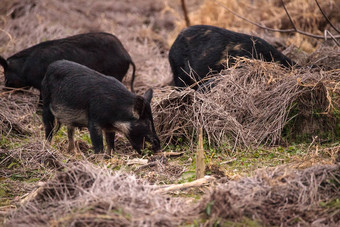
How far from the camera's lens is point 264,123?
6.91 metres

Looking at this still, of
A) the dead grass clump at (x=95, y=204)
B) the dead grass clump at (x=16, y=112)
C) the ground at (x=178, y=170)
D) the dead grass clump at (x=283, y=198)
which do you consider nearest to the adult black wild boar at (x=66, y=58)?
the dead grass clump at (x=16, y=112)

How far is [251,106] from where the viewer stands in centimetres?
706

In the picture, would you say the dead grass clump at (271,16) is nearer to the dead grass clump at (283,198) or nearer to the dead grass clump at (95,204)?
the dead grass clump at (283,198)

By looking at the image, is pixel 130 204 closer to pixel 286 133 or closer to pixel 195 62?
pixel 286 133

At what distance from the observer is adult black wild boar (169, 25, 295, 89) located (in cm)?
823

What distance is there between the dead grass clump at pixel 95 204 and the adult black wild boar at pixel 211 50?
3680 mm

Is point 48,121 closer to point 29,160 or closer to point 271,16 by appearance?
point 29,160

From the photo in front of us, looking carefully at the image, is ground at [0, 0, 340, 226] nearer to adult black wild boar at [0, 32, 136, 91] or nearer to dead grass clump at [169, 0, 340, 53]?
adult black wild boar at [0, 32, 136, 91]

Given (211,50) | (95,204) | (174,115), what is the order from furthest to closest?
1. (211,50)
2. (174,115)
3. (95,204)

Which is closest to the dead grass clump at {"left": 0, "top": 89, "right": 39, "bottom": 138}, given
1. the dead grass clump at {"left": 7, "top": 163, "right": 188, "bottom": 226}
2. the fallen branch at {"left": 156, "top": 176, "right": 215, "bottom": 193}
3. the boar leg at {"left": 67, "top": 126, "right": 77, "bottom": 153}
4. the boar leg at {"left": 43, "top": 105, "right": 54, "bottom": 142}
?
the boar leg at {"left": 43, "top": 105, "right": 54, "bottom": 142}

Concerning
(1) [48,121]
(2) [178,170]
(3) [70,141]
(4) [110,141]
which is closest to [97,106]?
(4) [110,141]

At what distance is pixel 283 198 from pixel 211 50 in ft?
15.1

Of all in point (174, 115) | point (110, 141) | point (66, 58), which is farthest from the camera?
point (66, 58)

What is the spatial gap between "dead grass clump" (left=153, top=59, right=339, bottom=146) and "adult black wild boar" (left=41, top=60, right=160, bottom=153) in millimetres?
717
